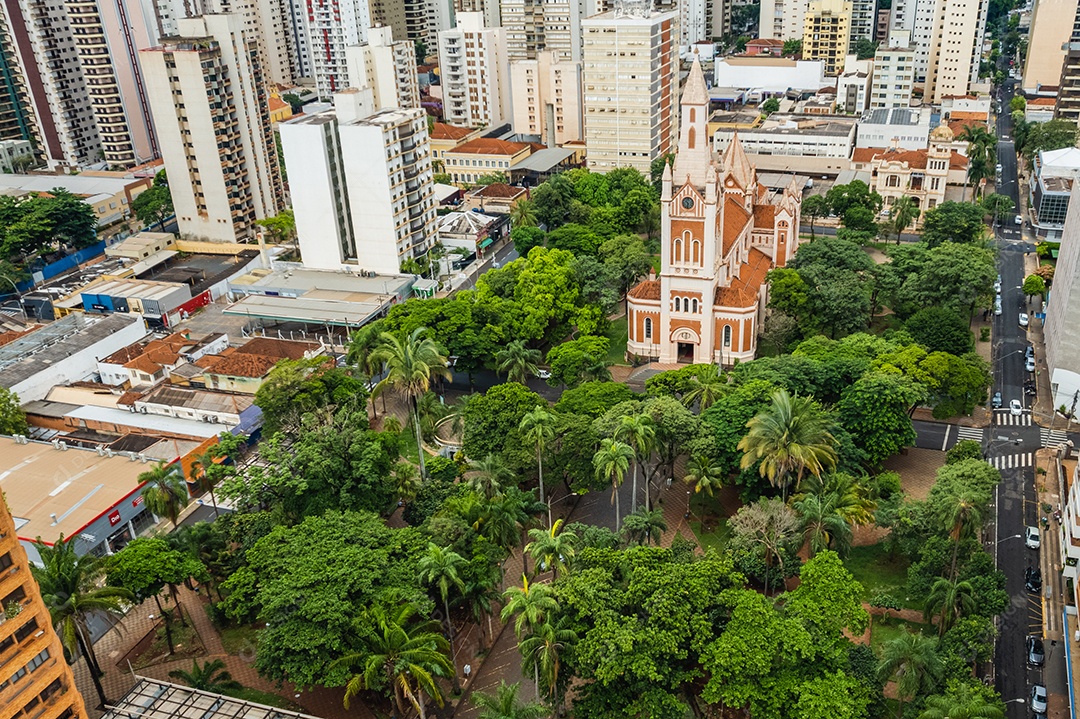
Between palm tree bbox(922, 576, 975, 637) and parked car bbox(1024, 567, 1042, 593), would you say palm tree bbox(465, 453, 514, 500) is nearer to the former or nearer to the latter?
palm tree bbox(922, 576, 975, 637)

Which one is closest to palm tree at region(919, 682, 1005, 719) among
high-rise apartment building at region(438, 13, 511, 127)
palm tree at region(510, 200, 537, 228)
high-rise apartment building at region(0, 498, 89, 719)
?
high-rise apartment building at region(0, 498, 89, 719)

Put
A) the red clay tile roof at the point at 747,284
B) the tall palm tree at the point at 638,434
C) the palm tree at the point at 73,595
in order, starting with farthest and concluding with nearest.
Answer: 1. the red clay tile roof at the point at 747,284
2. the tall palm tree at the point at 638,434
3. the palm tree at the point at 73,595

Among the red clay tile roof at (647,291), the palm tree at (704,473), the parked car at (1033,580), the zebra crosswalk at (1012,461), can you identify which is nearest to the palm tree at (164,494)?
the palm tree at (704,473)

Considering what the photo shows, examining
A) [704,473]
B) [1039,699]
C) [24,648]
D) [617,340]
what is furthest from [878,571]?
[24,648]

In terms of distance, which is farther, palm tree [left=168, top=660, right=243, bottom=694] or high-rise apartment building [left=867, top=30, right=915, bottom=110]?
high-rise apartment building [left=867, top=30, right=915, bottom=110]

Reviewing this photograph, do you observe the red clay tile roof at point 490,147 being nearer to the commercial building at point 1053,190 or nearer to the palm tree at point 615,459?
the commercial building at point 1053,190

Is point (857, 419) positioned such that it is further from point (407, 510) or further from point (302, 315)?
point (302, 315)
